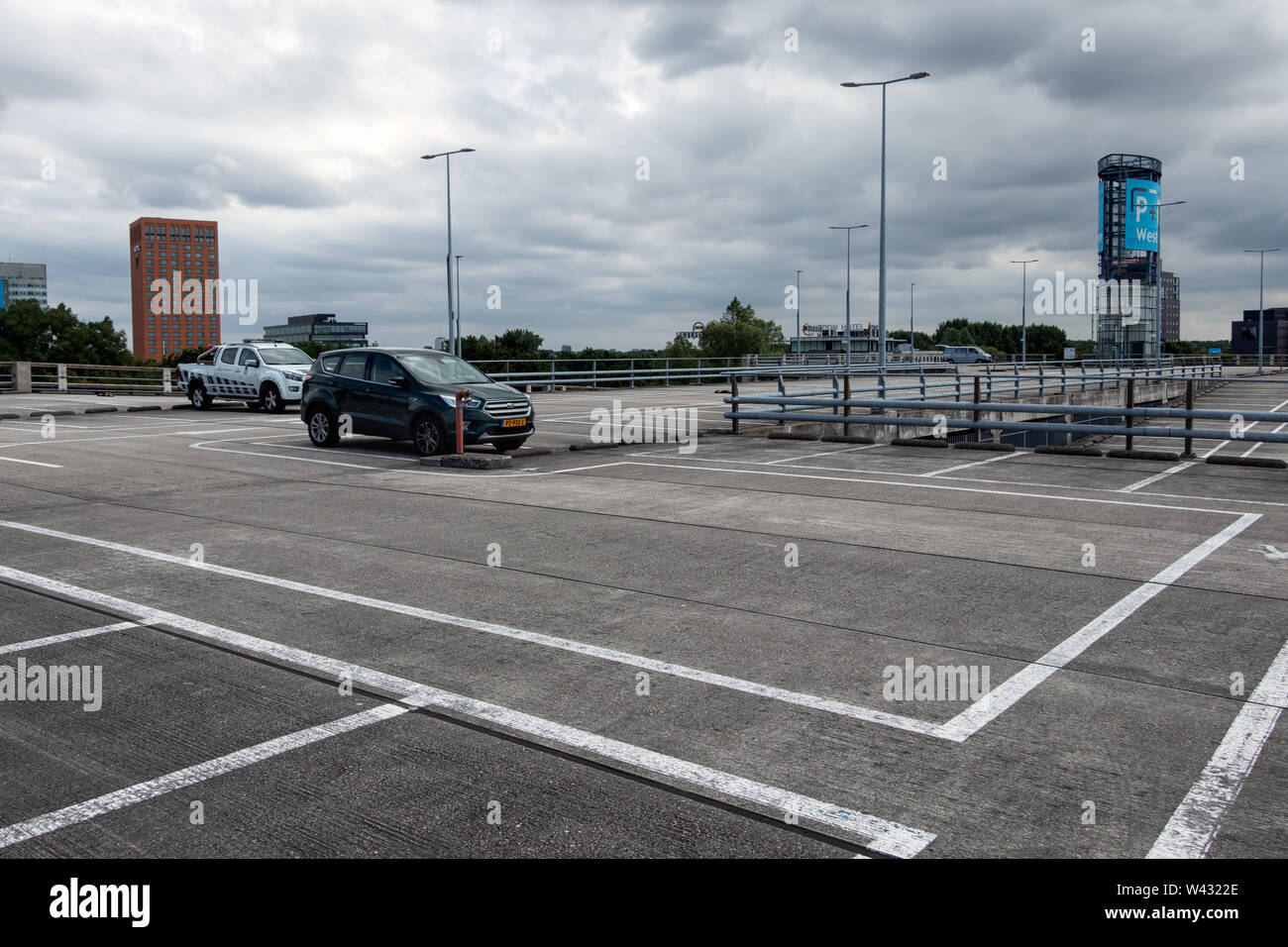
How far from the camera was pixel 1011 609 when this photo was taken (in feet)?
22.7

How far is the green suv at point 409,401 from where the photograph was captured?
16.1 metres

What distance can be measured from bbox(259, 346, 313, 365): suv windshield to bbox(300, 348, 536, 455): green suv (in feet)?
34.9

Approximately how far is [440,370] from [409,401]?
865 millimetres

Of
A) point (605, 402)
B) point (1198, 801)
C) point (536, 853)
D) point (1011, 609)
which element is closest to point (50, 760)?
point (536, 853)

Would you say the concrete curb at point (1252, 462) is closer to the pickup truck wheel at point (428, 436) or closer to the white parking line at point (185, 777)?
the pickup truck wheel at point (428, 436)

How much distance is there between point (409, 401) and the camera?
16500 millimetres

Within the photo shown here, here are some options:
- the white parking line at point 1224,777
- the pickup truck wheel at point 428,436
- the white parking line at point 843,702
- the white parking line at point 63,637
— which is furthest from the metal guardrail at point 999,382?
the white parking line at point 63,637

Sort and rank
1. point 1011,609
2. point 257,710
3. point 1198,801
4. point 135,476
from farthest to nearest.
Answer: point 135,476
point 1011,609
point 257,710
point 1198,801

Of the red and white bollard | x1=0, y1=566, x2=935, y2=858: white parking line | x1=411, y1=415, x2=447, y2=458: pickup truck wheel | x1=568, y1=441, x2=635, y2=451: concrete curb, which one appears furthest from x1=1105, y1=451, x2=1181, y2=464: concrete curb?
x1=0, y1=566, x2=935, y2=858: white parking line

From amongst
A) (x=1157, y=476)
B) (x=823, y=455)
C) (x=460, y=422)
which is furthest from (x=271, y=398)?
(x=1157, y=476)

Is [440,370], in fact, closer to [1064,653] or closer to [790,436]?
[790,436]

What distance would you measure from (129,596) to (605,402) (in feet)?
85.1
